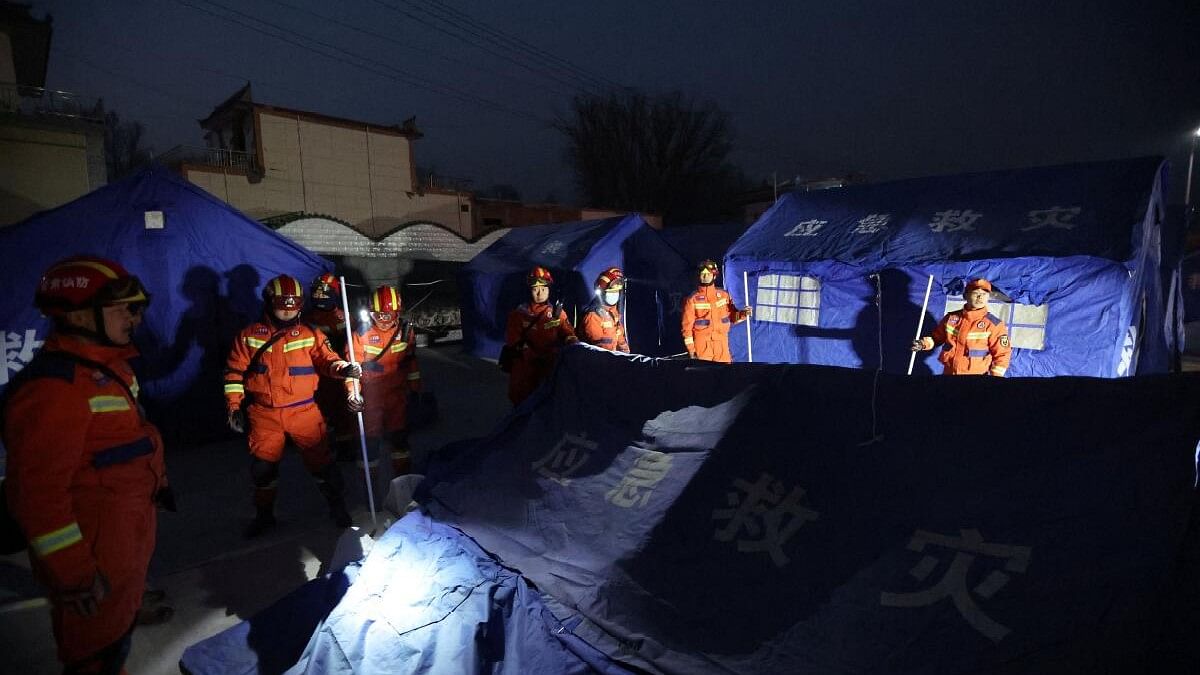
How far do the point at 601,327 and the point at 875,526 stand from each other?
3.83m

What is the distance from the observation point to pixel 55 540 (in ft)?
6.46

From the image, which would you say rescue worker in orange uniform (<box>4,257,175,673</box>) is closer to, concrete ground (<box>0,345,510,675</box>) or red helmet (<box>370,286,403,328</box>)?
concrete ground (<box>0,345,510,675</box>)

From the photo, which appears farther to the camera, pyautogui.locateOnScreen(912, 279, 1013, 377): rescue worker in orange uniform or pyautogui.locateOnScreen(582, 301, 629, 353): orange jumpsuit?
pyautogui.locateOnScreen(582, 301, 629, 353): orange jumpsuit

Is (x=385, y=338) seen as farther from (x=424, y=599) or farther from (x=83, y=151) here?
(x=83, y=151)

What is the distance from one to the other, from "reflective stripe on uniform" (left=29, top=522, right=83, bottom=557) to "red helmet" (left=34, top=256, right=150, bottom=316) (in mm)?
825

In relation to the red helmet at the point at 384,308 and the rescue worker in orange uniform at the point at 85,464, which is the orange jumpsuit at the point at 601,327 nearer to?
the red helmet at the point at 384,308

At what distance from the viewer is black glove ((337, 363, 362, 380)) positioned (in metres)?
4.04

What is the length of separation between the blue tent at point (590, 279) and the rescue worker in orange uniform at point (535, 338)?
18.0ft

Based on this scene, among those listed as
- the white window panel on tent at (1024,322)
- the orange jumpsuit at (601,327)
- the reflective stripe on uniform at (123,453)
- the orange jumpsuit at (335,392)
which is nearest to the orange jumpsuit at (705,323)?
the orange jumpsuit at (601,327)

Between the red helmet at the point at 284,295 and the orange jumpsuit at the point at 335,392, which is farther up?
the red helmet at the point at 284,295

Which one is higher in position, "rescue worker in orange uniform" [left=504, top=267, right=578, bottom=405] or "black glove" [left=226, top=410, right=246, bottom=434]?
"rescue worker in orange uniform" [left=504, top=267, right=578, bottom=405]

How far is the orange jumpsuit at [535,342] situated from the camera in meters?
5.39

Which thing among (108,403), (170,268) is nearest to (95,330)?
(108,403)

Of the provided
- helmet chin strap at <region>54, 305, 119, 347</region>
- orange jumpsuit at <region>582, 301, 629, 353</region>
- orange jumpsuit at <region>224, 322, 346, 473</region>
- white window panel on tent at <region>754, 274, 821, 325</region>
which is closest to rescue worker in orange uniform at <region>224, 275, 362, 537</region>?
orange jumpsuit at <region>224, 322, 346, 473</region>
